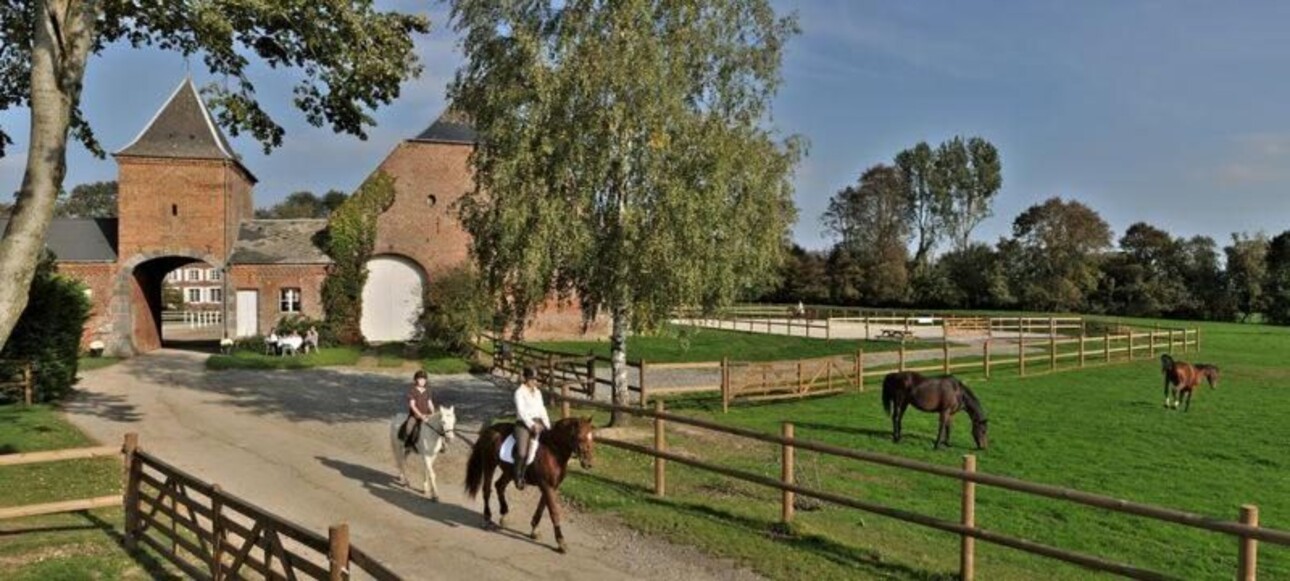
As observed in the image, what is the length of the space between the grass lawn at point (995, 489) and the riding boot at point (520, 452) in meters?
1.61

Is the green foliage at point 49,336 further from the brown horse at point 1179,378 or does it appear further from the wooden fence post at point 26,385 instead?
the brown horse at point 1179,378

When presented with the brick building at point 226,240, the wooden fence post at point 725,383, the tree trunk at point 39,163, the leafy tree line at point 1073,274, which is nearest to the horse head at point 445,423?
the tree trunk at point 39,163

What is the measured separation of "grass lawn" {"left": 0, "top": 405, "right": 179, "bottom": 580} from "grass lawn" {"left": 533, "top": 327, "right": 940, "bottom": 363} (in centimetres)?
2035

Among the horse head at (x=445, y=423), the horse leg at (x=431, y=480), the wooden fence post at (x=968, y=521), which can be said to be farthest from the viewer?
the horse head at (x=445, y=423)

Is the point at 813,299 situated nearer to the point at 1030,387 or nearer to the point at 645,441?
the point at 1030,387

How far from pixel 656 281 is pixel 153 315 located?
1160 inches

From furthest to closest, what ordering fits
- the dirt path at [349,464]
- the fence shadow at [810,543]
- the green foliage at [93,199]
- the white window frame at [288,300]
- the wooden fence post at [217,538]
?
the green foliage at [93,199] → the white window frame at [288,300] → the dirt path at [349,464] → the fence shadow at [810,543] → the wooden fence post at [217,538]

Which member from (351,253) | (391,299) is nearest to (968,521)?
(351,253)

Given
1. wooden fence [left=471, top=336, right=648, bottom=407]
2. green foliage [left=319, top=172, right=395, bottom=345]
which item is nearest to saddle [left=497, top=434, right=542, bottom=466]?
wooden fence [left=471, top=336, right=648, bottom=407]

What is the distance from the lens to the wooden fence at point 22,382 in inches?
788

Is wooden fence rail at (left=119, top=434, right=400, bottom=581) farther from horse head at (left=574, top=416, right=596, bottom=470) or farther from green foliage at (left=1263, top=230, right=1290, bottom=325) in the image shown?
green foliage at (left=1263, top=230, right=1290, bottom=325)

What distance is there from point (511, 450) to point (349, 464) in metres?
5.16

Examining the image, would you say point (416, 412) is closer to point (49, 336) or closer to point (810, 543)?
point (810, 543)

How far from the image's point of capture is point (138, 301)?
3419cm
